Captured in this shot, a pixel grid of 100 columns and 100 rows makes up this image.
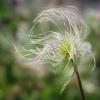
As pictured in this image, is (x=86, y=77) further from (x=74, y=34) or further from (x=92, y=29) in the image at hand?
(x=74, y=34)

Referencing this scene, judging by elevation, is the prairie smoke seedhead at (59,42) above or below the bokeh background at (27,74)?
above

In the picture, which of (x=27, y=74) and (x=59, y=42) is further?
(x=27, y=74)

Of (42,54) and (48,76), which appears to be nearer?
(42,54)

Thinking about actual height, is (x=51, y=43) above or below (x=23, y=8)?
above

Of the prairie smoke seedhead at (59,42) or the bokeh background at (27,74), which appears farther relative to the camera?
the bokeh background at (27,74)

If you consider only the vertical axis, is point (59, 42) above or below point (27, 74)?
above

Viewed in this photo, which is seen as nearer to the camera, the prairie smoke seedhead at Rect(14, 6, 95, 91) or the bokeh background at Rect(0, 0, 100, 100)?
the prairie smoke seedhead at Rect(14, 6, 95, 91)

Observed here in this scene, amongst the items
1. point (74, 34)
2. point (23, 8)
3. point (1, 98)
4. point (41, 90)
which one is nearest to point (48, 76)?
point (41, 90)

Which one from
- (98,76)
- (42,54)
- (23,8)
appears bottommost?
(98,76)

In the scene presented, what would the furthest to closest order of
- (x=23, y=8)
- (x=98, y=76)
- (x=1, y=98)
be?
(x=23, y=8) → (x=98, y=76) → (x=1, y=98)

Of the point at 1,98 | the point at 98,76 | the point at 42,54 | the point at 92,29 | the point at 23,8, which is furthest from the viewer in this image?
the point at 23,8

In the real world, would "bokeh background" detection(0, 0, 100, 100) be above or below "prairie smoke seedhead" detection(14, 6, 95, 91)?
below
